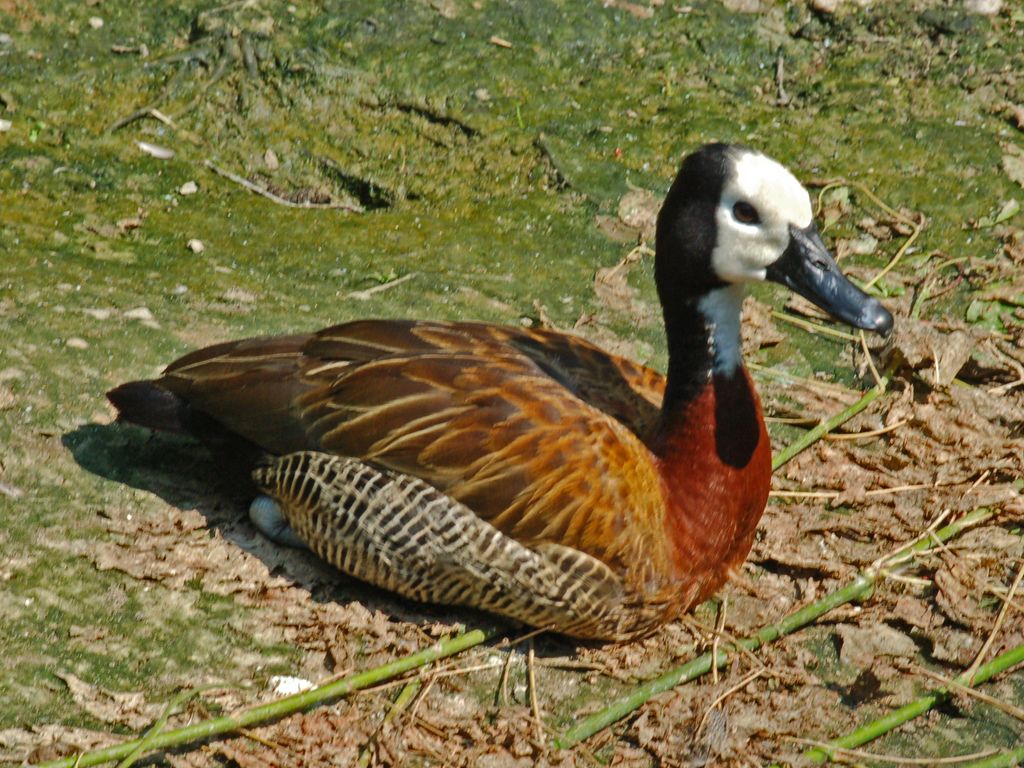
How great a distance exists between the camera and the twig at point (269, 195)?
24.3 ft

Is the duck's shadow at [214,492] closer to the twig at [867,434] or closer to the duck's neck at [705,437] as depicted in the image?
the duck's neck at [705,437]

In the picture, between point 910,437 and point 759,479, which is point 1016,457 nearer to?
point 910,437

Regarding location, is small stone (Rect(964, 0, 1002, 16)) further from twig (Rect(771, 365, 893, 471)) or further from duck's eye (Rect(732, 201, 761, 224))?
duck's eye (Rect(732, 201, 761, 224))

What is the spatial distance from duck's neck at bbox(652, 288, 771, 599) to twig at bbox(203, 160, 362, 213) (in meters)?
3.01

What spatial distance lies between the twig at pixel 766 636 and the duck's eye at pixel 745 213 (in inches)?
56.0

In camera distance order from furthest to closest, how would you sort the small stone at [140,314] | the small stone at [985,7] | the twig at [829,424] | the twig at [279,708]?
1. the small stone at [985,7]
2. the small stone at [140,314]
3. the twig at [829,424]
4. the twig at [279,708]

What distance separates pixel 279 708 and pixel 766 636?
67.6 inches

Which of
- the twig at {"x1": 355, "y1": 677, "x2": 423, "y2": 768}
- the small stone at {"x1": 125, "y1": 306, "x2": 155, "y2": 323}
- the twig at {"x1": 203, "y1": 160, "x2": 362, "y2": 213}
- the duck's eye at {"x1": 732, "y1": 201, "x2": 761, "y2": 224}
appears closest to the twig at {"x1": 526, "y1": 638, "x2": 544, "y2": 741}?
the twig at {"x1": 355, "y1": 677, "x2": 423, "y2": 768}

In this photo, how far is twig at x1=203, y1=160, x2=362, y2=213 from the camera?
740cm

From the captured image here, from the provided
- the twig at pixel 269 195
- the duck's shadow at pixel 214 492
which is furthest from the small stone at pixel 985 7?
the duck's shadow at pixel 214 492

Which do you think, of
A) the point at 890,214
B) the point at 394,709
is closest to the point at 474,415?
the point at 394,709

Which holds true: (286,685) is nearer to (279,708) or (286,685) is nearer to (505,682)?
(279,708)

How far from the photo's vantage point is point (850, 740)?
14.6ft

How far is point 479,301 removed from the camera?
664 centimetres
